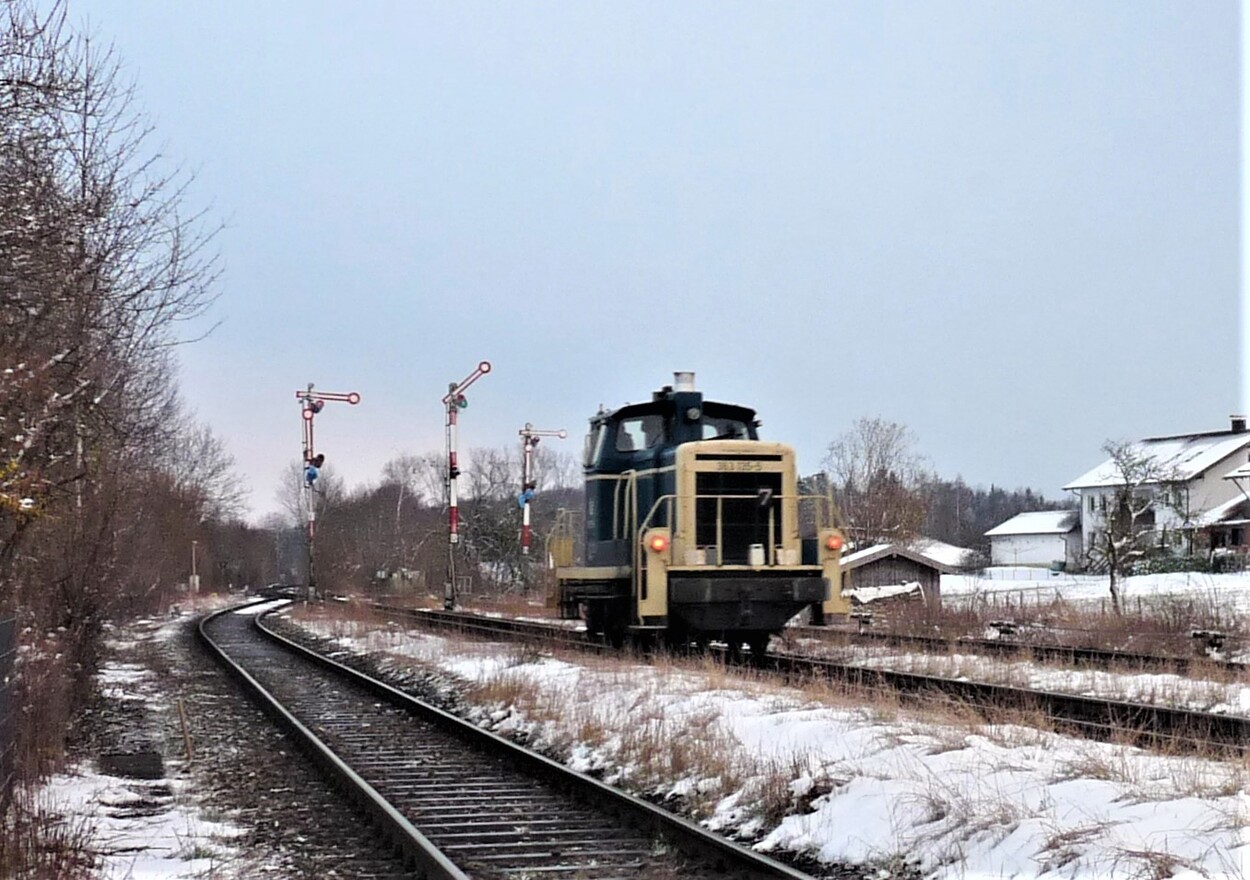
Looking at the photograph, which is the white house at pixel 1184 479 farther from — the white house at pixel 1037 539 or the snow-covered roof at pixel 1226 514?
the white house at pixel 1037 539

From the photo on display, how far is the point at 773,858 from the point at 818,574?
8.69 meters

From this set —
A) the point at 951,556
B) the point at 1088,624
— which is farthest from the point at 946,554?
the point at 1088,624

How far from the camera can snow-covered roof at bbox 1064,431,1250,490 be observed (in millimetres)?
63750

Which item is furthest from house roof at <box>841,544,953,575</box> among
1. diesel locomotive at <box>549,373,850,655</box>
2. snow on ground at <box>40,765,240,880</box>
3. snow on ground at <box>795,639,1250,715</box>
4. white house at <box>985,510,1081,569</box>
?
white house at <box>985,510,1081,569</box>

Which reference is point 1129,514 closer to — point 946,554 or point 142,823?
point 142,823

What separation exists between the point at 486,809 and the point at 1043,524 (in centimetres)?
8230

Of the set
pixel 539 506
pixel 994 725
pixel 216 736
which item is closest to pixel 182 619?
pixel 216 736

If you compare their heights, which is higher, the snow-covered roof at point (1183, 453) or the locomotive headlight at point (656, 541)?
the snow-covered roof at point (1183, 453)

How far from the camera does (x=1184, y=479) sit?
58.4 m

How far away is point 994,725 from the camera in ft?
30.5

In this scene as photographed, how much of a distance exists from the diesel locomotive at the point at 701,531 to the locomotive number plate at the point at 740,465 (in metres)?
0.01

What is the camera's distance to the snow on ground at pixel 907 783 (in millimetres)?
6000

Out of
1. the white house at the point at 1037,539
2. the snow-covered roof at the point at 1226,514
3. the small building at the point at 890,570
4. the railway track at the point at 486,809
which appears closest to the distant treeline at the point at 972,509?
the white house at the point at 1037,539

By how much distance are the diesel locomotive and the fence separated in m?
7.94
